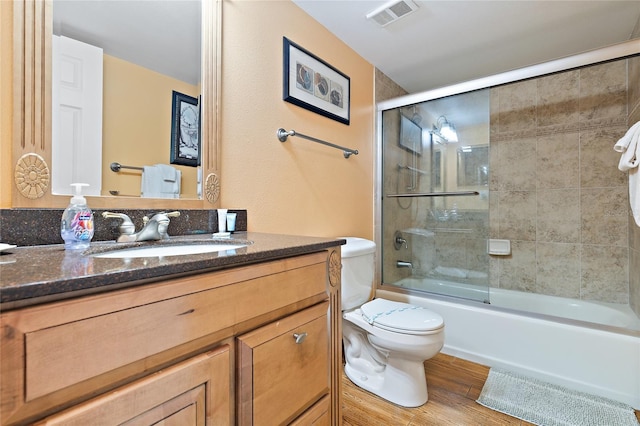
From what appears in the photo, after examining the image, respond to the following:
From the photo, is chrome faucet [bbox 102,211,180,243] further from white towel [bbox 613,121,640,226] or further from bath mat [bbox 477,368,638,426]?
white towel [bbox 613,121,640,226]

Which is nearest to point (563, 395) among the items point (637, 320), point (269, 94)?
point (637, 320)

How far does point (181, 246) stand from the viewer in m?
1.02

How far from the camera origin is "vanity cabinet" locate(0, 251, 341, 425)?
417 millimetres

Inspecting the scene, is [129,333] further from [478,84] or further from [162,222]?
[478,84]

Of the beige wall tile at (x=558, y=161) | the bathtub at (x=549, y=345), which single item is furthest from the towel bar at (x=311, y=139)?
the beige wall tile at (x=558, y=161)

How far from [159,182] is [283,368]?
83cm

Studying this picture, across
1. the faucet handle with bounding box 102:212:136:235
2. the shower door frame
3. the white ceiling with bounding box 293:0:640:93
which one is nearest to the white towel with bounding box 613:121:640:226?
the shower door frame

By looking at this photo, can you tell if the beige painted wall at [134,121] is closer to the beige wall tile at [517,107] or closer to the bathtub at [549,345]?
the bathtub at [549,345]

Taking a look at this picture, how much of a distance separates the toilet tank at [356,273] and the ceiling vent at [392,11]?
4.51 ft

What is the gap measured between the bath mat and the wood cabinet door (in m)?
1.47

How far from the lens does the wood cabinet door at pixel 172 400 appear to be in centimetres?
47

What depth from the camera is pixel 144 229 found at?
97 cm

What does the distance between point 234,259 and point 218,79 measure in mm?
974

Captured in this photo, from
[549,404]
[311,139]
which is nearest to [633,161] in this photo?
[549,404]
